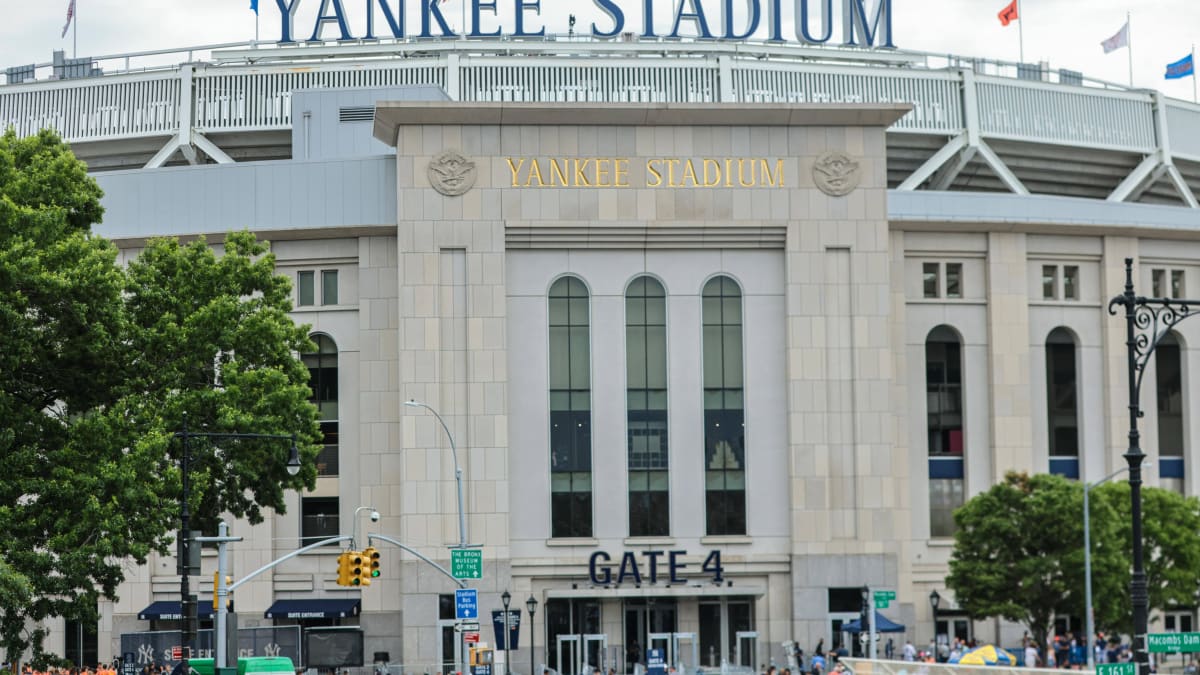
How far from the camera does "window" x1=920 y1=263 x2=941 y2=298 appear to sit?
7594 centimetres

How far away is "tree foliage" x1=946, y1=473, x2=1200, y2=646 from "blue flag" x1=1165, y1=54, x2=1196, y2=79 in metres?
26.8

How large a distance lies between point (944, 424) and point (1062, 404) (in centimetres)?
540

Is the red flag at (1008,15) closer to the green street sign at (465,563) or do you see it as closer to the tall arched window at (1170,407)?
the tall arched window at (1170,407)

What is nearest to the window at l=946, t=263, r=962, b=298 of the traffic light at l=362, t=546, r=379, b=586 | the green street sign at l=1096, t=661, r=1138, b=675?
the traffic light at l=362, t=546, r=379, b=586

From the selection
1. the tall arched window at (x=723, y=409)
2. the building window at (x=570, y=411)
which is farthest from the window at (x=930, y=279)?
the building window at (x=570, y=411)

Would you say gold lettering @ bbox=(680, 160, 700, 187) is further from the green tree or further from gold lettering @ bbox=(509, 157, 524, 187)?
the green tree

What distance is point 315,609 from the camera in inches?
2783

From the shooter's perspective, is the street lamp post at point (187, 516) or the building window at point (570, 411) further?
the building window at point (570, 411)

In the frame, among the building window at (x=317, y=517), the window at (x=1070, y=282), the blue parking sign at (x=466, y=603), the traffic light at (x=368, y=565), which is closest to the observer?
the traffic light at (x=368, y=565)

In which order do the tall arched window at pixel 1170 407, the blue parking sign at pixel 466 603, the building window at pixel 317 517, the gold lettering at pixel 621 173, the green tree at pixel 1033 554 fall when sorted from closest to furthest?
the blue parking sign at pixel 466 603
the green tree at pixel 1033 554
the gold lettering at pixel 621 173
the building window at pixel 317 517
the tall arched window at pixel 1170 407

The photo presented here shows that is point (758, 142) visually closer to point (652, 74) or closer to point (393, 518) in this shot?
point (652, 74)

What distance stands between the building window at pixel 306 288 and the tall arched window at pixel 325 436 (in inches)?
57.3

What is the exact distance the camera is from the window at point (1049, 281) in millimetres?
77125

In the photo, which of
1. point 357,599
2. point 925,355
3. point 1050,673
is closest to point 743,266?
point 925,355
